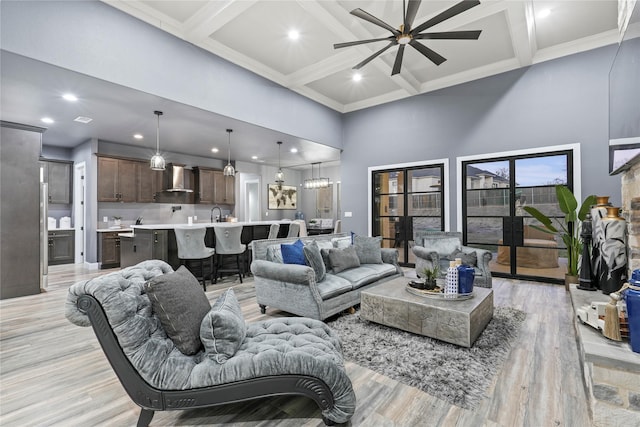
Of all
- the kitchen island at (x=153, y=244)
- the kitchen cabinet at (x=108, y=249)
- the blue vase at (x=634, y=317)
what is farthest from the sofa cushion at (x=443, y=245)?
the kitchen cabinet at (x=108, y=249)

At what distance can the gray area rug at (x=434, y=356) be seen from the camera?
2.01m

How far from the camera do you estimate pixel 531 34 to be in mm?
4176

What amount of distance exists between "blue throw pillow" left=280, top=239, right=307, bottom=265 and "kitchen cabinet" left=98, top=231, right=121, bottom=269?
5.19 m

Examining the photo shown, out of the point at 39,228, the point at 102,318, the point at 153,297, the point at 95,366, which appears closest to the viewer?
the point at 102,318

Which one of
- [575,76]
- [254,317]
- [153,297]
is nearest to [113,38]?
[153,297]

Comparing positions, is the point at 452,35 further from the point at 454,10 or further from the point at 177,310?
the point at 177,310

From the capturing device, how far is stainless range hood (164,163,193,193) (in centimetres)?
753

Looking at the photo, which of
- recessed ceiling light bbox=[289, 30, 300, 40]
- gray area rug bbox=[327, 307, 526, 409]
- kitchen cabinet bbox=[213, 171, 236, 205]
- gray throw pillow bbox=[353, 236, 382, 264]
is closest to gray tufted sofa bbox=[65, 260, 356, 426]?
gray area rug bbox=[327, 307, 526, 409]

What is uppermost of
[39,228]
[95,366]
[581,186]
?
[581,186]

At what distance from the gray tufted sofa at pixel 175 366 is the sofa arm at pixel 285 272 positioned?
127cm

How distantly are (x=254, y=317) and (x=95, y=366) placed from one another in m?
1.48

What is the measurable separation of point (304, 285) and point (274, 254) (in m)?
0.67

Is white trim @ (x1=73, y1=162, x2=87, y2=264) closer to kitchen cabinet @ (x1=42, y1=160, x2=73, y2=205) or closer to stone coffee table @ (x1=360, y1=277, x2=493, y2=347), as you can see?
kitchen cabinet @ (x1=42, y1=160, x2=73, y2=205)

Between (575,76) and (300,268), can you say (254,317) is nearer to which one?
(300,268)
